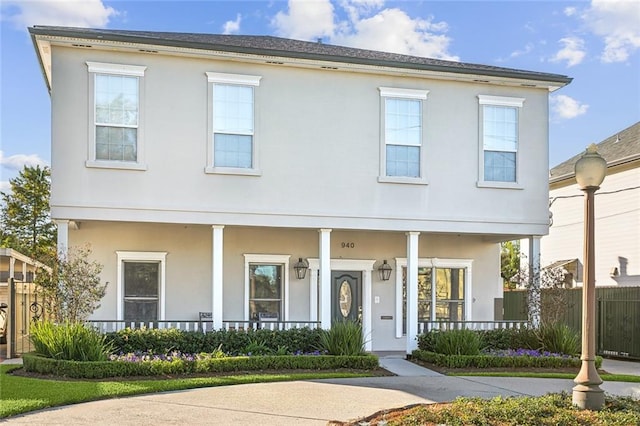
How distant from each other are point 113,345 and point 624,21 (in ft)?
54.8

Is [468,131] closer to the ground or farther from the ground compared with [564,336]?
farther from the ground

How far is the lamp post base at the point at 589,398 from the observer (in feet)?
27.6

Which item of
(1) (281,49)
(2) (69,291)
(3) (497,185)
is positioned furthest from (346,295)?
(2) (69,291)

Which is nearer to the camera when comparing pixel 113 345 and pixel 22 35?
pixel 113 345

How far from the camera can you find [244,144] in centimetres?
1497

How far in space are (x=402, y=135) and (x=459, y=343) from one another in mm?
5135

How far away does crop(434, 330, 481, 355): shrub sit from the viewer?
47.2ft

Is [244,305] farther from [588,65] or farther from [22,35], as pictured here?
[588,65]

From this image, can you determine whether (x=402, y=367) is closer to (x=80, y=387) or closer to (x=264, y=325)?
(x=264, y=325)

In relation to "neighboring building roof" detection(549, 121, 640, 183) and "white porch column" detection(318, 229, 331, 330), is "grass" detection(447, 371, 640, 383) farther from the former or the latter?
"neighboring building roof" detection(549, 121, 640, 183)

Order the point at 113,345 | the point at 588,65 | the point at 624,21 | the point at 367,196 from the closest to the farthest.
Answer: the point at 113,345 < the point at 367,196 < the point at 624,21 < the point at 588,65

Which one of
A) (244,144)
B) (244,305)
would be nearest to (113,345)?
(244,305)

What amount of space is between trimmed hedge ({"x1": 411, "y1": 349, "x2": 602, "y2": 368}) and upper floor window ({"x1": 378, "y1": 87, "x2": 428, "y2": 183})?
432 centimetres

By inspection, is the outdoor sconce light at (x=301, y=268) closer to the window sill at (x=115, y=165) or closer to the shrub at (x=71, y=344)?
the window sill at (x=115, y=165)
